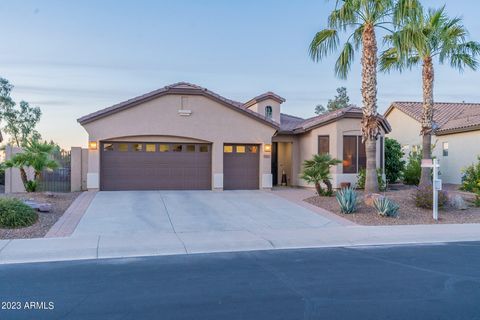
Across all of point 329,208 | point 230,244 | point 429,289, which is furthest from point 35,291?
point 329,208

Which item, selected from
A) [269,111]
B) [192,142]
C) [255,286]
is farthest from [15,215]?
[269,111]

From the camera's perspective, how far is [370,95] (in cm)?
1686

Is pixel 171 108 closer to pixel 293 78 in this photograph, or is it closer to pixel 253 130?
pixel 253 130

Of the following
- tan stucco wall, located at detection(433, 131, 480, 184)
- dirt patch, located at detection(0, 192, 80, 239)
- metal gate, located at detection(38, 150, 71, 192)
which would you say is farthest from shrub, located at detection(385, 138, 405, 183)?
metal gate, located at detection(38, 150, 71, 192)

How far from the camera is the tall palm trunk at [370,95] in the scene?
55.2 feet

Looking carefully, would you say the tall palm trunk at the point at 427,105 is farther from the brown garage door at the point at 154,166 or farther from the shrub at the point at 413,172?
the brown garage door at the point at 154,166

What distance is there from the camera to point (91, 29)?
18484 millimetres

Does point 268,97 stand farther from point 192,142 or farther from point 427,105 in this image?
point 427,105

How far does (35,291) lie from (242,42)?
18.1m

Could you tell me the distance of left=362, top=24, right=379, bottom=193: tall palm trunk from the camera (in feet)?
55.2

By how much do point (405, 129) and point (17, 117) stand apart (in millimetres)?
30349

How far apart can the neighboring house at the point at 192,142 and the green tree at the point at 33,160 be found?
230 cm

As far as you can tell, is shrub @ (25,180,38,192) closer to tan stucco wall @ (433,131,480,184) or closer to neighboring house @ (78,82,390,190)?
neighboring house @ (78,82,390,190)

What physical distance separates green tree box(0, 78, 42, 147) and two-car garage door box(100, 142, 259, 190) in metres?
17.9
